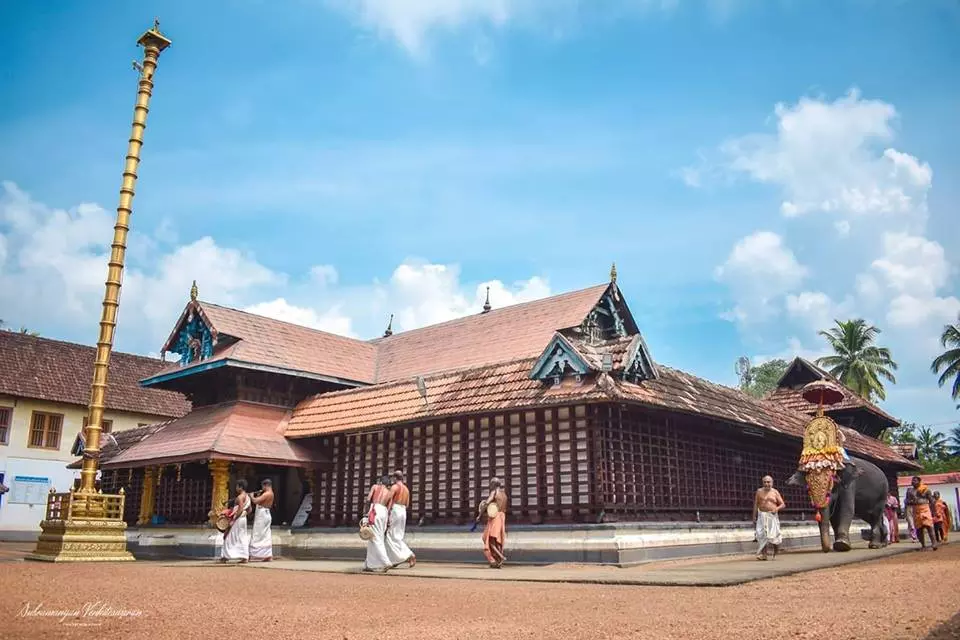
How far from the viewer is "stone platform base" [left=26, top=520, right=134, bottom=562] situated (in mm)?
16766

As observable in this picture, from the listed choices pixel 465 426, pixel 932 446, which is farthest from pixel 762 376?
pixel 465 426

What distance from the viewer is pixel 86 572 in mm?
13852

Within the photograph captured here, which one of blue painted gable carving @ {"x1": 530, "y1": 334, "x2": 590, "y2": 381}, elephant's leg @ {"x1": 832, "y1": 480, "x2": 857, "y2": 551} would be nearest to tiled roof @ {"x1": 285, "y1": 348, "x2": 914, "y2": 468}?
blue painted gable carving @ {"x1": 530, "y1": 334, "x2": 590, "y2": 381}

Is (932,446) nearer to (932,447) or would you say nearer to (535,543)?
(932,447)

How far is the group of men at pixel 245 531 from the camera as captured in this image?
→ 56.1 feet

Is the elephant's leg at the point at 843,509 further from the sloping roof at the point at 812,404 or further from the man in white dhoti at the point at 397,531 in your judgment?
the sloping roof at the point at 812,404

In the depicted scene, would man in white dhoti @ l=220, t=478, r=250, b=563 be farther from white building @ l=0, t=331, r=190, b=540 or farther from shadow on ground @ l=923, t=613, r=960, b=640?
white building @ l=0, t=331, r=190, b=540

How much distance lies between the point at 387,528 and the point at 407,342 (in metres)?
13.0

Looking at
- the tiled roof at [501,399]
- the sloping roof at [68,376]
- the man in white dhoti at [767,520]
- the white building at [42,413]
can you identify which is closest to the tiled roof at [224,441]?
the tiled roof at [501,399]

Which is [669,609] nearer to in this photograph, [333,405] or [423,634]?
[423,634]

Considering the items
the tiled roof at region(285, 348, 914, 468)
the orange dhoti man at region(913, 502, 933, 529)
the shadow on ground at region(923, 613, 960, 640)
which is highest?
the tiled roof at region(285, 348, 914, 468)

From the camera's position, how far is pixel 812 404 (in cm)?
3083

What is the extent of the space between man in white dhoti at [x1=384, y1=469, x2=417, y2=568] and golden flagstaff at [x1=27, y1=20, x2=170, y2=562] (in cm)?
676

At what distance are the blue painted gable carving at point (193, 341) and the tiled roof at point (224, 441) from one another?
1.70 m
